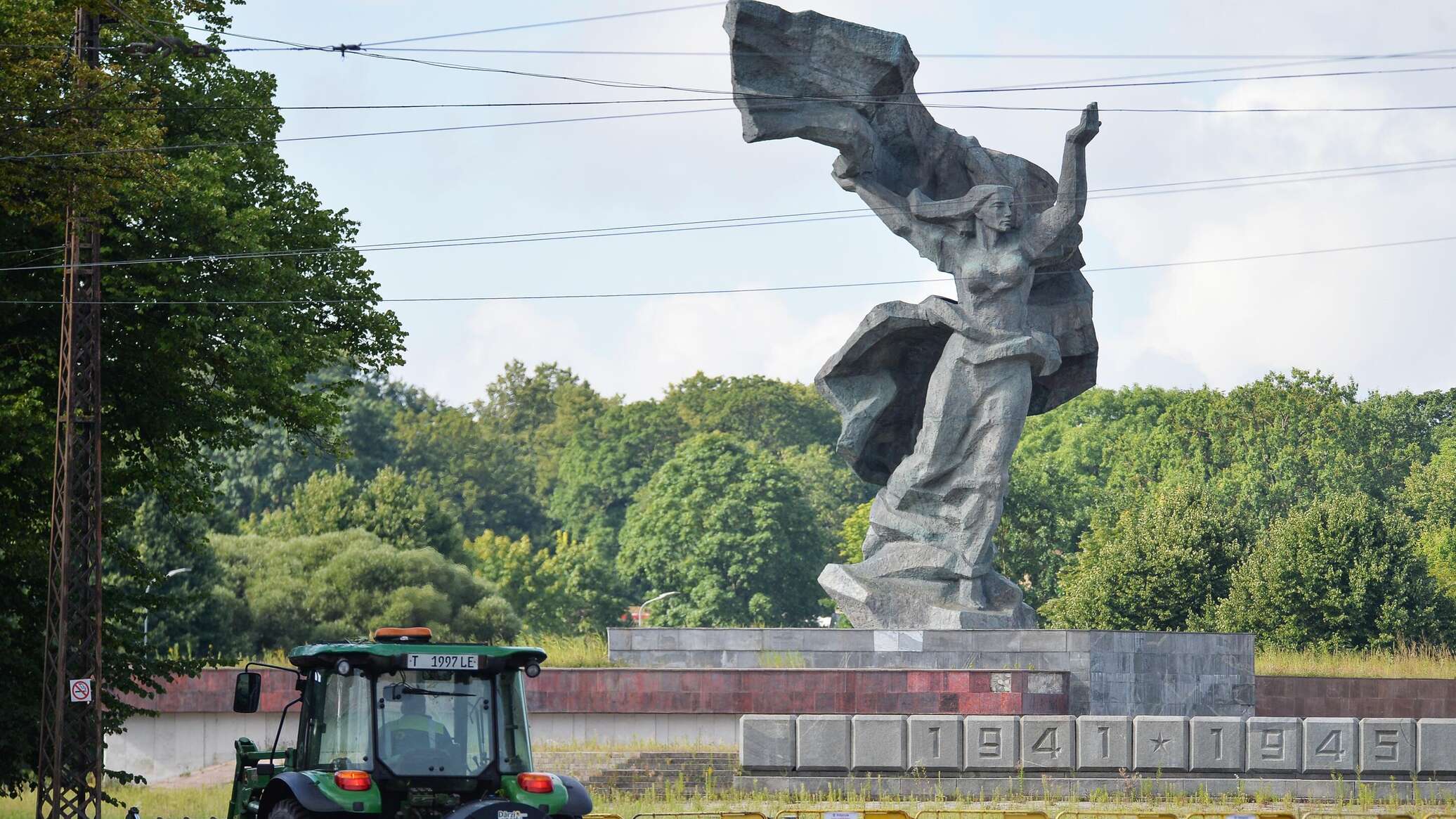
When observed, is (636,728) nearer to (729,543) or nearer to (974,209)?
(974,209)

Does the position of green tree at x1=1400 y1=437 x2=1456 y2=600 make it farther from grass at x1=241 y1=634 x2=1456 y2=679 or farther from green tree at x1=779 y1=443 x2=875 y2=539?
grass at x1=241 y1=634 x2=1456 y2=679

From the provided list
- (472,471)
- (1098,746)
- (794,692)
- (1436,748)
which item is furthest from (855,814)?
(472,471)

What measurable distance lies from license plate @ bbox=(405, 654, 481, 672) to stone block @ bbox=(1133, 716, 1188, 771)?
38.6 ft

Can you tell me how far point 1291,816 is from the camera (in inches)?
640

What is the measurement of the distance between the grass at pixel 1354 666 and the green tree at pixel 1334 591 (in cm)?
905

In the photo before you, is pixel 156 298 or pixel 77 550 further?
pixel 156 298

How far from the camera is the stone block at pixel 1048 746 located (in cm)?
2255

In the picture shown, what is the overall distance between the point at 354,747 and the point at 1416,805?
1372 centimetres

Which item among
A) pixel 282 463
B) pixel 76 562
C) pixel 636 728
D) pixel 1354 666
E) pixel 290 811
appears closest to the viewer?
pixel 290 811

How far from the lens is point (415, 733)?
13.0 m

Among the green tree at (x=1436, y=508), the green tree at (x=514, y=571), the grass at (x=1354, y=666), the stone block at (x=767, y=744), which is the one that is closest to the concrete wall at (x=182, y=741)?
the stone block at (x=767, y=744)

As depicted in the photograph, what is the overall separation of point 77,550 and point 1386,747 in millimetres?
14678

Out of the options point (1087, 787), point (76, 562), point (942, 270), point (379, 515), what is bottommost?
point (1087, 787)

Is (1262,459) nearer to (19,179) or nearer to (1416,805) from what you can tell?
→ (1416,805)
